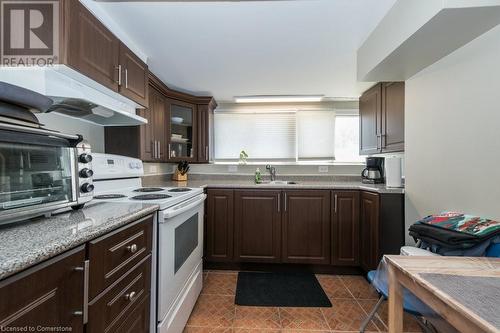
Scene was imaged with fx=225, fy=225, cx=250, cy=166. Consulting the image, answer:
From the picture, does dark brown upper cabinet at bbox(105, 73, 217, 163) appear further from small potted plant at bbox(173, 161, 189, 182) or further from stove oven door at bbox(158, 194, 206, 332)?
stove oven door at bbox(158, 194, 206, 332)

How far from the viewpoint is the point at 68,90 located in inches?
44.7

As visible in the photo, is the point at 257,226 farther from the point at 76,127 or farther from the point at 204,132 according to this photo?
the point at 76,127

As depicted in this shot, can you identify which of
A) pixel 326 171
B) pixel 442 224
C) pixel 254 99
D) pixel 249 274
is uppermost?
pixel 254 99

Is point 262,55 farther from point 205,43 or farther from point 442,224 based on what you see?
point 442,224

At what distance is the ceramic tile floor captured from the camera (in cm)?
163

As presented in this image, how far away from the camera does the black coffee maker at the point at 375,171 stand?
8.68 ft

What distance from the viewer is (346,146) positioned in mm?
3223

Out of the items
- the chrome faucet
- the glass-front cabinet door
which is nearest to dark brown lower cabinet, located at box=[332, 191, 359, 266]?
the chrome faucet

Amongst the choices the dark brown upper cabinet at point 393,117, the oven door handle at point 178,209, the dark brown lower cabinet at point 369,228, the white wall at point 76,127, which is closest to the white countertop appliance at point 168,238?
the oven door handle at point 178,209

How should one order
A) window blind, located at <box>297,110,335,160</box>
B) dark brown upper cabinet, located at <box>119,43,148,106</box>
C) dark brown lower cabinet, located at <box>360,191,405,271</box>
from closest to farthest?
dark brown upper cabinet, located at <box>119,43,148,106</box>
dark brown lower cabinet, located at <box>360,191,405,271</box>
window blind, located at <box>297,110,335,160</box>

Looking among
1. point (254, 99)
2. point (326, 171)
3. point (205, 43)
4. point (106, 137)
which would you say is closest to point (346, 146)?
point (326, 171)

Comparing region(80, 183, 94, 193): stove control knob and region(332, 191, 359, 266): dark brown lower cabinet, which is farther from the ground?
region(80, 183, 94, 193): stove control knob

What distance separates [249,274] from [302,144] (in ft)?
6.07
